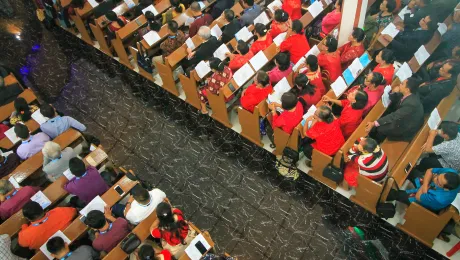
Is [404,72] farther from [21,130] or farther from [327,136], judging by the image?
[21,130]

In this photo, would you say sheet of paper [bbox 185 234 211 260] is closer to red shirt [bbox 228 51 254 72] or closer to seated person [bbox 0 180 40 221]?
seated person [bbox 0 180 40 221]

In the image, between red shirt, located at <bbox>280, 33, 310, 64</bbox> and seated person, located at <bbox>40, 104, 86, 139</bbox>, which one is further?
red shirt, located at <bbox>280, 33, 310, 64</bbox>

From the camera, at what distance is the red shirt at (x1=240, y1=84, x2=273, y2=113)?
5.49m

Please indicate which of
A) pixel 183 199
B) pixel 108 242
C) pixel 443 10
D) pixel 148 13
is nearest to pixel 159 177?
pixel 183 199

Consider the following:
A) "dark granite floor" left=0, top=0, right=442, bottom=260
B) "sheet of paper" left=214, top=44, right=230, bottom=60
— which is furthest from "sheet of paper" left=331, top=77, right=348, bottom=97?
"sheet of paper" left=214, top=44, right=230, bottom=60

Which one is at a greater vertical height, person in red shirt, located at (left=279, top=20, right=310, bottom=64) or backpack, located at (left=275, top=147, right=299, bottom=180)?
person in red shirt, located at (left=279, top=20, right=310, bottom=64)

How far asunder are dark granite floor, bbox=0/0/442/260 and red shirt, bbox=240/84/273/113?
2.47 feet

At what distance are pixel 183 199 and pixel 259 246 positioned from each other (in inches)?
50.2

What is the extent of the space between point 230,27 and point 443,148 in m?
3.75

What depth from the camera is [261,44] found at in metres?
6.25

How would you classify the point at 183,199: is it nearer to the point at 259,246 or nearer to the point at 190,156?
the point at 190,156

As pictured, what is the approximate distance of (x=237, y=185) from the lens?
5605 millimetres

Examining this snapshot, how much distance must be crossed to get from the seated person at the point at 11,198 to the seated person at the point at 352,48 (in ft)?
15.7

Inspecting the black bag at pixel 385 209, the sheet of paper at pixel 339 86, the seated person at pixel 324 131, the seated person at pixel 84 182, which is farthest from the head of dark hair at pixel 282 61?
the seated person at pixel 84 182
